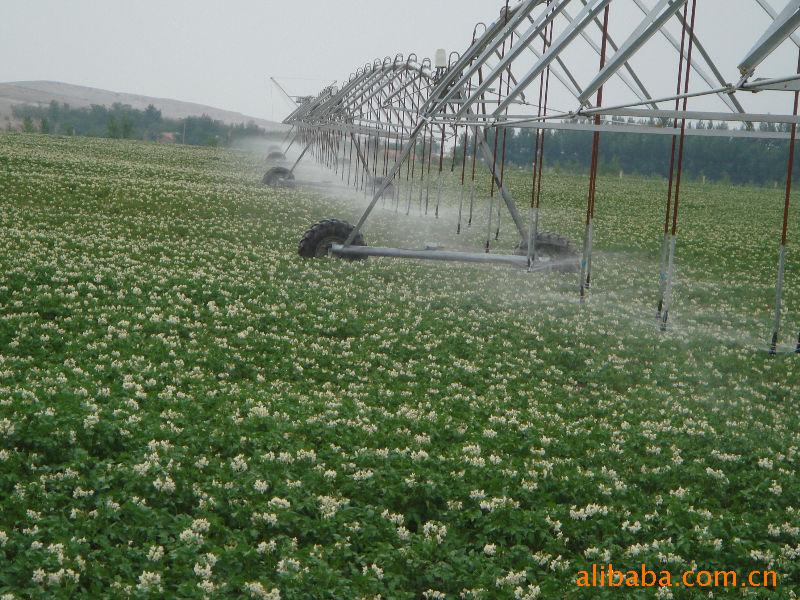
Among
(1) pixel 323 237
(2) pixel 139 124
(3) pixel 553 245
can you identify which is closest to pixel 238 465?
(1) pixel 323 237

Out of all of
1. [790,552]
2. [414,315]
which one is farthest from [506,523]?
[414,315]

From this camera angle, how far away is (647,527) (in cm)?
736

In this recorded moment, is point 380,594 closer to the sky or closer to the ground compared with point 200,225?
closer to the ground

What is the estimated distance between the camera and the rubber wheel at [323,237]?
19.9 metres

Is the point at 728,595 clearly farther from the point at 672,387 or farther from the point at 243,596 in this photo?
the point at 672,387

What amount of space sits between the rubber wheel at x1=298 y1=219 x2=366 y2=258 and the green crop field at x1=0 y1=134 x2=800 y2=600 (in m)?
0.77

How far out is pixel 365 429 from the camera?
9.06m

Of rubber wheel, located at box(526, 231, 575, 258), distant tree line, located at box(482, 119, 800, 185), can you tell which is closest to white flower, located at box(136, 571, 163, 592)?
rubber wheel, located at box(526, 231, 575, 258)

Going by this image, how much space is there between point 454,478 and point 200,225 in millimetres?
16745

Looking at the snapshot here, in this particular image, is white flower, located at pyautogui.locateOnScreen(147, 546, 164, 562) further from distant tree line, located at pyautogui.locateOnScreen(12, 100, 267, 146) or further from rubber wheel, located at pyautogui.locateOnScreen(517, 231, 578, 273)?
distant tree line, located at pyautogui.locateOnScreen(12, 100, 267, 146)

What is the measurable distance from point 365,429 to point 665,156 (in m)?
115

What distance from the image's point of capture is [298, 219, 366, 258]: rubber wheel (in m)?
19.9

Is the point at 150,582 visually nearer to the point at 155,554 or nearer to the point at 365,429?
the point at 155,554

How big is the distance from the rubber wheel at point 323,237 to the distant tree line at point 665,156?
268 feet
